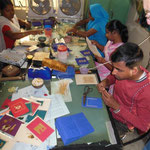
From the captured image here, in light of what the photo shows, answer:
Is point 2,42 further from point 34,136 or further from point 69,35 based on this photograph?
point 34,136

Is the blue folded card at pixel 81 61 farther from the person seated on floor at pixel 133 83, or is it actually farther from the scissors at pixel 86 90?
the person seated on floor at pixel 133 83

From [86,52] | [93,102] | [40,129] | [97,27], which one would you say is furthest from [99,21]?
[40,129]

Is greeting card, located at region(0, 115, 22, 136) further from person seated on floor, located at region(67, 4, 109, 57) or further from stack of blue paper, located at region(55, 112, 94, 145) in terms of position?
person seated on floor, located at region(67, 4, 109, 57)

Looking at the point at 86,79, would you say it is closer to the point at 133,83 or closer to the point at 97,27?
the point at 133,83

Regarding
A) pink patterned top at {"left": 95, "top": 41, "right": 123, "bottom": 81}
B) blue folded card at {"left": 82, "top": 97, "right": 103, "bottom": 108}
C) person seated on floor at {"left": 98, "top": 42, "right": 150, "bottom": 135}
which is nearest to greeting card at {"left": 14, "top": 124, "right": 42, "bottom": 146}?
blue folded card at {"left": 82, "top": 97, "right": 103, "bottom": 108}

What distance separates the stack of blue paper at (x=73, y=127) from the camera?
0.91 m

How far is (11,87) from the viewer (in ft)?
4.20

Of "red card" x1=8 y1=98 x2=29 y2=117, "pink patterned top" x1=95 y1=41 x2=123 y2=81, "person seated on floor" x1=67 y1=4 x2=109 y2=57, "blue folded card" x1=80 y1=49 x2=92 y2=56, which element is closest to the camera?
"red card" x1=8 y1=98 x2=29 y2=117

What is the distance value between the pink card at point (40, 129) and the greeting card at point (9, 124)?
9 centimetres

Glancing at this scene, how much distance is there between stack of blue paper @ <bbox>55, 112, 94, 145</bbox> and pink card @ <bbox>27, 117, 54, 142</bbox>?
0.07 meters

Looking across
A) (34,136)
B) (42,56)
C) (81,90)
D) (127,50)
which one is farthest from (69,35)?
(34,136)

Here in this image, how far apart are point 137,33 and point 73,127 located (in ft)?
8.34

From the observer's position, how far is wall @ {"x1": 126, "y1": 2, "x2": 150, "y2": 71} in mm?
2334

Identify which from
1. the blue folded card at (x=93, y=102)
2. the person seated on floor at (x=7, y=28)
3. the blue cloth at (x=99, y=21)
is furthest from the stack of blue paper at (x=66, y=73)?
the blue cloth at (x=99, y=21)
